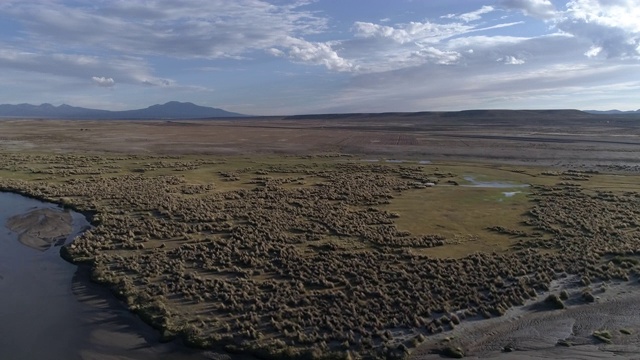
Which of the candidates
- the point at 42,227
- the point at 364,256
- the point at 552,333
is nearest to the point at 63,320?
the point at 364,256

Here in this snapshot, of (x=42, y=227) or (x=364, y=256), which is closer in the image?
(x=364, y=256)

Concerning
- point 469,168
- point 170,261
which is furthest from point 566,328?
point 469,168

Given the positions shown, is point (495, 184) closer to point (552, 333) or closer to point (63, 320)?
point (552, 333)

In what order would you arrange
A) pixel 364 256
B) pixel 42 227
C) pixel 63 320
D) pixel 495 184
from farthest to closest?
pixel 495 184, pixel 42 227, pixel 364 256, pixel 63 320

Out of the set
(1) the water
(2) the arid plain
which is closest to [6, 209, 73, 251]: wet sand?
(2) the arid plain

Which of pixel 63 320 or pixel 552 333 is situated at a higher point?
pixel 63 320

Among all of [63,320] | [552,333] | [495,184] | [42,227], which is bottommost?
[552,333]

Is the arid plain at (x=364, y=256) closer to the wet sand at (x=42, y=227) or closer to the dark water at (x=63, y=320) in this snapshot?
the dark water at (x=63, y=320)

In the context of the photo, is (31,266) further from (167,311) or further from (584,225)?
(584,225)
